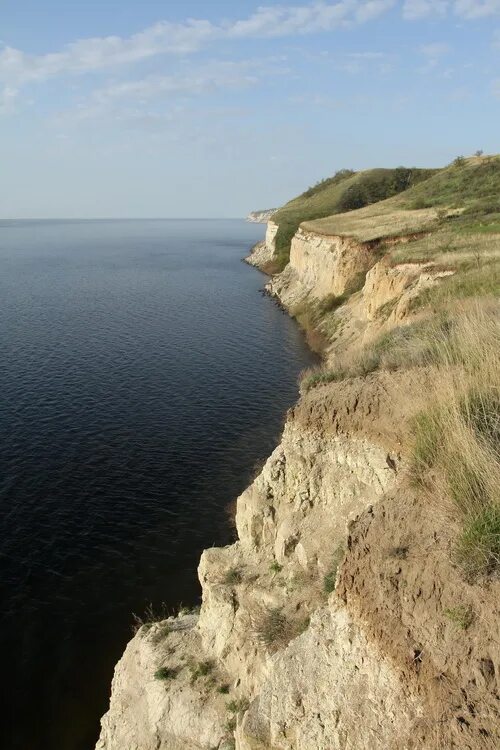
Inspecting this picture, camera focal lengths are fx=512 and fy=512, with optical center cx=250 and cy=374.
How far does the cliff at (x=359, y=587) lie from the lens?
5.68 meters

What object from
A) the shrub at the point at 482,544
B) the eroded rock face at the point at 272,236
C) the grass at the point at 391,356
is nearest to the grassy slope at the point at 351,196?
the eroded rock face at the point at 272,236

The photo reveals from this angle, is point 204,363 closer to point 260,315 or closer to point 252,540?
point 260,315

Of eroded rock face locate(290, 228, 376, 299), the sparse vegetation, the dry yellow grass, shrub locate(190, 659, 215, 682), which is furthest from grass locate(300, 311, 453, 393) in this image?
eroded rock face locate(290, 228, 376, 299)

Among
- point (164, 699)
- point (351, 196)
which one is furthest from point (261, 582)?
point (351, 196)

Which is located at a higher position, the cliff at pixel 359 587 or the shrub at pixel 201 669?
the cliff at pixel 359 587

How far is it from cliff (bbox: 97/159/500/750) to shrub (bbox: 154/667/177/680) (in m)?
0.03

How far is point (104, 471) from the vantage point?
88.3ft

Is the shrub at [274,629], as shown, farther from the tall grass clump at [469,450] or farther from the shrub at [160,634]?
the tall grass clump at [469,450]

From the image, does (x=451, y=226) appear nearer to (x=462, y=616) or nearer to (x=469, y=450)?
(x=469, y=450)

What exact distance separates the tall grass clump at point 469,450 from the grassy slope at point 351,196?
8546 cm

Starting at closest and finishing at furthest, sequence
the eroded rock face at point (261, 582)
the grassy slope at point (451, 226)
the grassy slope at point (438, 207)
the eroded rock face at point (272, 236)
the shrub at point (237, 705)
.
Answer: the eroded rock face at point (261, 582), the shrub at point (237, 705), the grassy slope at point (451, 226), the grassy slope at point (438, 207), the eroded rock face at point (272, 236)

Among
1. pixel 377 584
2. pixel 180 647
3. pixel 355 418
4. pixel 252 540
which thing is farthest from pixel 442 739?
pixel 180 647

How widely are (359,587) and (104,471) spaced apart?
22107mm

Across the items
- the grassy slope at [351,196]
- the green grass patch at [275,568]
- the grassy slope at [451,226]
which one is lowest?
the green grass patch at [275,568]
